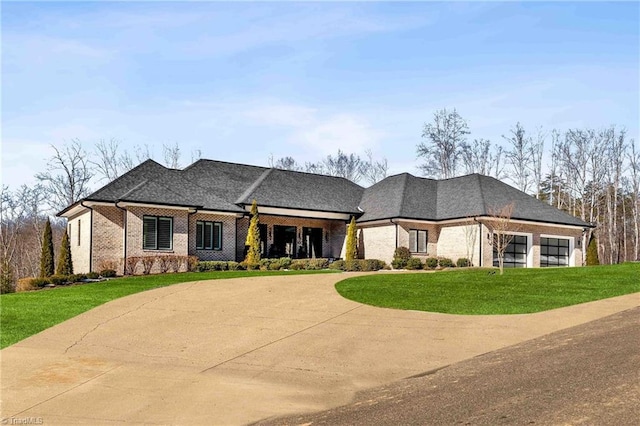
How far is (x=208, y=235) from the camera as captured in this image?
31.6 meters

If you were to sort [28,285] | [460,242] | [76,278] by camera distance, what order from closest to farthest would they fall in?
[28,285]
[76,278]
[460,242]

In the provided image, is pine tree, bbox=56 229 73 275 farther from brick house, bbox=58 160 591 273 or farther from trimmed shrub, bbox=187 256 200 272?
trimmed shrub, bbox=187 256 200 272

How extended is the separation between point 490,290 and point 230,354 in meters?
9.23

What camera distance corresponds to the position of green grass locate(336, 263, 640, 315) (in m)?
15.8

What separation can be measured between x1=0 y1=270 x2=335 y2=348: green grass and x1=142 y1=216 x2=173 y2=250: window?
2.78 meters

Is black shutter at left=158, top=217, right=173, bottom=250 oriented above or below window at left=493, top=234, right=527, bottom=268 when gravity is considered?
above

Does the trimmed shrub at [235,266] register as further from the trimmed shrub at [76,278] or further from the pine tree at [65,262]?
the pine tree at [65,262]

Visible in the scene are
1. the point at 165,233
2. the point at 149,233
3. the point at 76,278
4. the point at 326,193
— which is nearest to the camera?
the point at 76,278

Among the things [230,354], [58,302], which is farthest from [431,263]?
[230,354]

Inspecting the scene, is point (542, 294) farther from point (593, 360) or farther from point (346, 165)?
point (346, 165)

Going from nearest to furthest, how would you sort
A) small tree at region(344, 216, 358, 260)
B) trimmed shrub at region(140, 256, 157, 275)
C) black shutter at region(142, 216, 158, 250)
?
trimmed shrub at region(140, 256, 157, 275) → black shutter at region(142, 216, 158, 250) → small tree at region(344, 216, 358, 260)

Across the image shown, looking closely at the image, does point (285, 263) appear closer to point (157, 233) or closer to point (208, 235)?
point (208, 235)

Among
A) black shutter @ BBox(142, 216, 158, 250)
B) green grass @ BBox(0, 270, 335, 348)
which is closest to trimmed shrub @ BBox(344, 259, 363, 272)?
green grass @ BBox(0, 270, 335, 348)

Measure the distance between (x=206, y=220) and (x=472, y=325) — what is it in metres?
20.3
